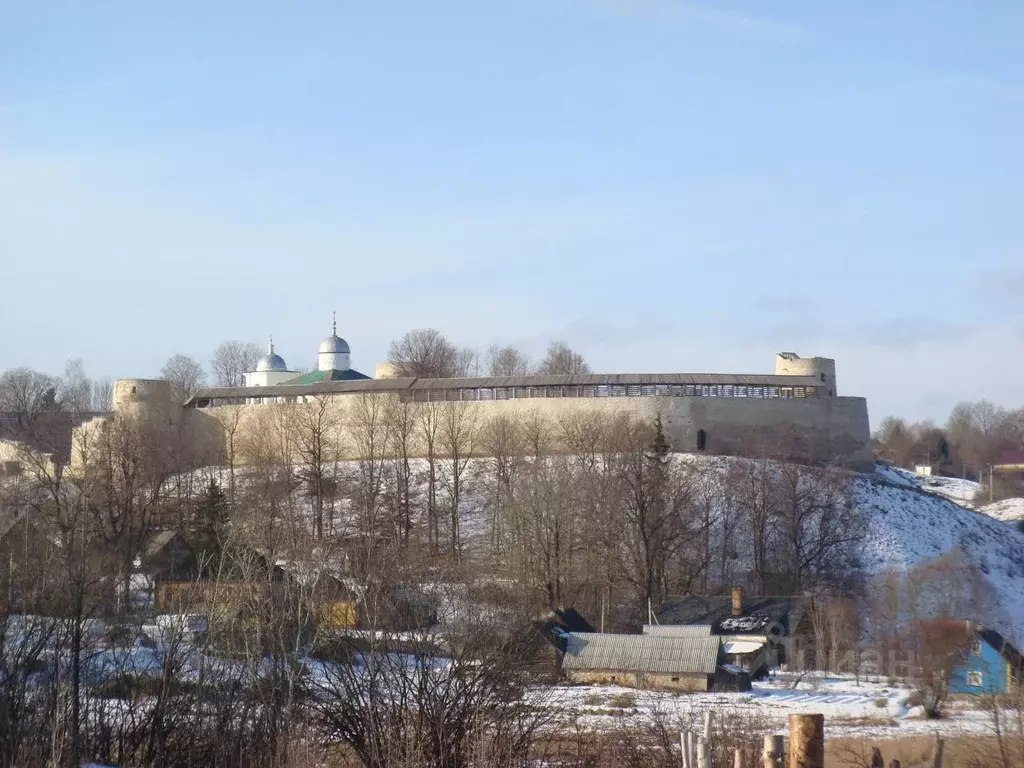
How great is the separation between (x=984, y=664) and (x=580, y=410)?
79.7ft

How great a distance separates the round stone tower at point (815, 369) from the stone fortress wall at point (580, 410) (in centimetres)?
4

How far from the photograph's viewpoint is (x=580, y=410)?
41250 mm

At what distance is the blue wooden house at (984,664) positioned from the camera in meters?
18.0

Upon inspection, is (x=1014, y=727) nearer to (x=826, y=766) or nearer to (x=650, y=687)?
(x=826, y=766)

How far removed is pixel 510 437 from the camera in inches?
1543

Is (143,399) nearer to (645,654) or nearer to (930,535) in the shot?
(930,535)

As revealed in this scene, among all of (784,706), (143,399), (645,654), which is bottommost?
(784,706)

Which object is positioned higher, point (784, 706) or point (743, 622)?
point (743, 622)

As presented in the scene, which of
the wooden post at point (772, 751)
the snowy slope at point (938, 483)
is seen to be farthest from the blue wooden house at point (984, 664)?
the snowy slope at point (938, 483)

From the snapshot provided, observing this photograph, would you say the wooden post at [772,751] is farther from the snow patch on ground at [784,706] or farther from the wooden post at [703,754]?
the snow patch on ground at [784,706]

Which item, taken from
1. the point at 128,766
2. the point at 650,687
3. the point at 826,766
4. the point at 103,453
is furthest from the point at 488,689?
the point at 103,453

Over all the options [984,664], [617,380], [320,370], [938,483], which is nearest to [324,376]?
[320,370]

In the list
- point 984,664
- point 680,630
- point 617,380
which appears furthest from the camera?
point 617,380

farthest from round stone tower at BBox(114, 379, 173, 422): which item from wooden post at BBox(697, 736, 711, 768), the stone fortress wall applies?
wooden post at BBox(697, 736, 711, 768)
